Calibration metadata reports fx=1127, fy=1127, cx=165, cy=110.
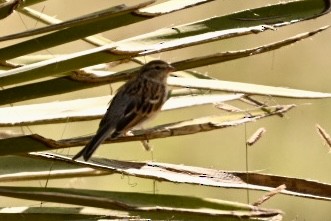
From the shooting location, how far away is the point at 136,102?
181 inches

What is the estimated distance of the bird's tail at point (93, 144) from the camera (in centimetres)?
412

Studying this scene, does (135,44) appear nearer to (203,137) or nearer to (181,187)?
(181,187)

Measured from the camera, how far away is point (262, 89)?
4090 mm

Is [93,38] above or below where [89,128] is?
below

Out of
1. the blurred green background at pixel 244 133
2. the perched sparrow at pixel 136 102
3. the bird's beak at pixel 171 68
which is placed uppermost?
the blurred green background at pixel 244 133

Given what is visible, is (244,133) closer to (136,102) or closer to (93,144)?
(136,102)

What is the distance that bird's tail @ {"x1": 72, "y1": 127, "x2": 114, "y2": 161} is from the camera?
13.5 feet

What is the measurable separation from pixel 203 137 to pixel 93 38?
693 centimetres

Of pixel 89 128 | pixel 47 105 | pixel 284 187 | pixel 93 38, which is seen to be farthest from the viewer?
pixel 89 128

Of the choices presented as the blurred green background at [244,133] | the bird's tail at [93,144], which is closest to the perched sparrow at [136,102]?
the bird's tail at [93,144]

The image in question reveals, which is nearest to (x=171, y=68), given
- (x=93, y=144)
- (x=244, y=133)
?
(x=93, y=144)

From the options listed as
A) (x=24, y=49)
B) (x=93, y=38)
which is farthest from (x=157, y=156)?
(x=24, y=49)

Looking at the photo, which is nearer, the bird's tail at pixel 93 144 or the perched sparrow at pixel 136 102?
the bird's tail at pixel 93 144

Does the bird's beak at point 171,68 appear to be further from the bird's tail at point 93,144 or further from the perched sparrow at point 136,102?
the bird's tail at point 93,144
